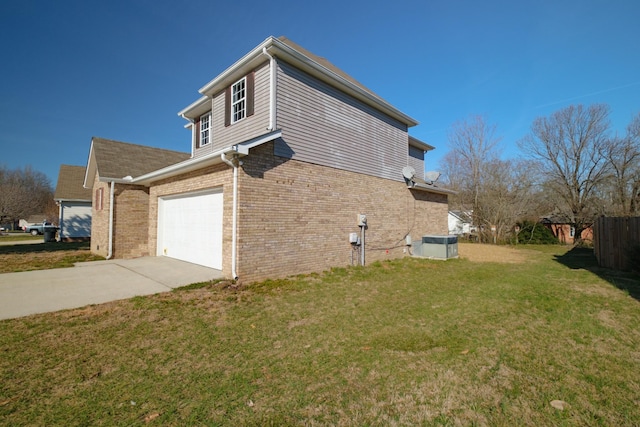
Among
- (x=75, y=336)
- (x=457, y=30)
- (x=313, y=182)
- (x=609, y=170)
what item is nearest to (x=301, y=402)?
(x=75, y=336)

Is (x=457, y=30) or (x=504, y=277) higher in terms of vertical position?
(x=457, y=30)

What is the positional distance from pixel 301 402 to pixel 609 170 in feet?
106

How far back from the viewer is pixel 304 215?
356 inches

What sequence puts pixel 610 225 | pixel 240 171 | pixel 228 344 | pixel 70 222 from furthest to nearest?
pixel 70 222
pixel 610 225
pixel 240 171
pixel 228 344

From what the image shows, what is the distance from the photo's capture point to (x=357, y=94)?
11047 mm

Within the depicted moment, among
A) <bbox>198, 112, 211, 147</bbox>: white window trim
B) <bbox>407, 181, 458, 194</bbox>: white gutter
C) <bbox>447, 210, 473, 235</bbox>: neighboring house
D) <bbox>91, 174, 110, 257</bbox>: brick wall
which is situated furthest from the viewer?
<bbox>447, 210, 473, 235</bbox>: neighboring house

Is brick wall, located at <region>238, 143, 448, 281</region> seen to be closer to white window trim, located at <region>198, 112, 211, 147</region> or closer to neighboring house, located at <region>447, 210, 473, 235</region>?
white window trim, located at <region>198, 112, 211, 147</region>

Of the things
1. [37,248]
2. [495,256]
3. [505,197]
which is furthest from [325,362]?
[505,197]

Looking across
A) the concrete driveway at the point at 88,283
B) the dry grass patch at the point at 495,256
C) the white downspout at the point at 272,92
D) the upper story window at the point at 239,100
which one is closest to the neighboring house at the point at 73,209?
the concrete driveway at the point at 88,283

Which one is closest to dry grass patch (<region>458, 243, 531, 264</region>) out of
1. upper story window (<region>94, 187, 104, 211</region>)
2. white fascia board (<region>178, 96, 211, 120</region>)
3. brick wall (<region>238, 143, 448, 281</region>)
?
brick wall (<region>238, 143, 448, 281</region>)

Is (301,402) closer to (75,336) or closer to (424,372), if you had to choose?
(424,372)

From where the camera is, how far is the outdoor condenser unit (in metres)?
13.1

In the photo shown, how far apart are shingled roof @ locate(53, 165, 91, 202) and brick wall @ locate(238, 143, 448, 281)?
23279mm

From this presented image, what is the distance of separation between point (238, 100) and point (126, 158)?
832 centimetres
